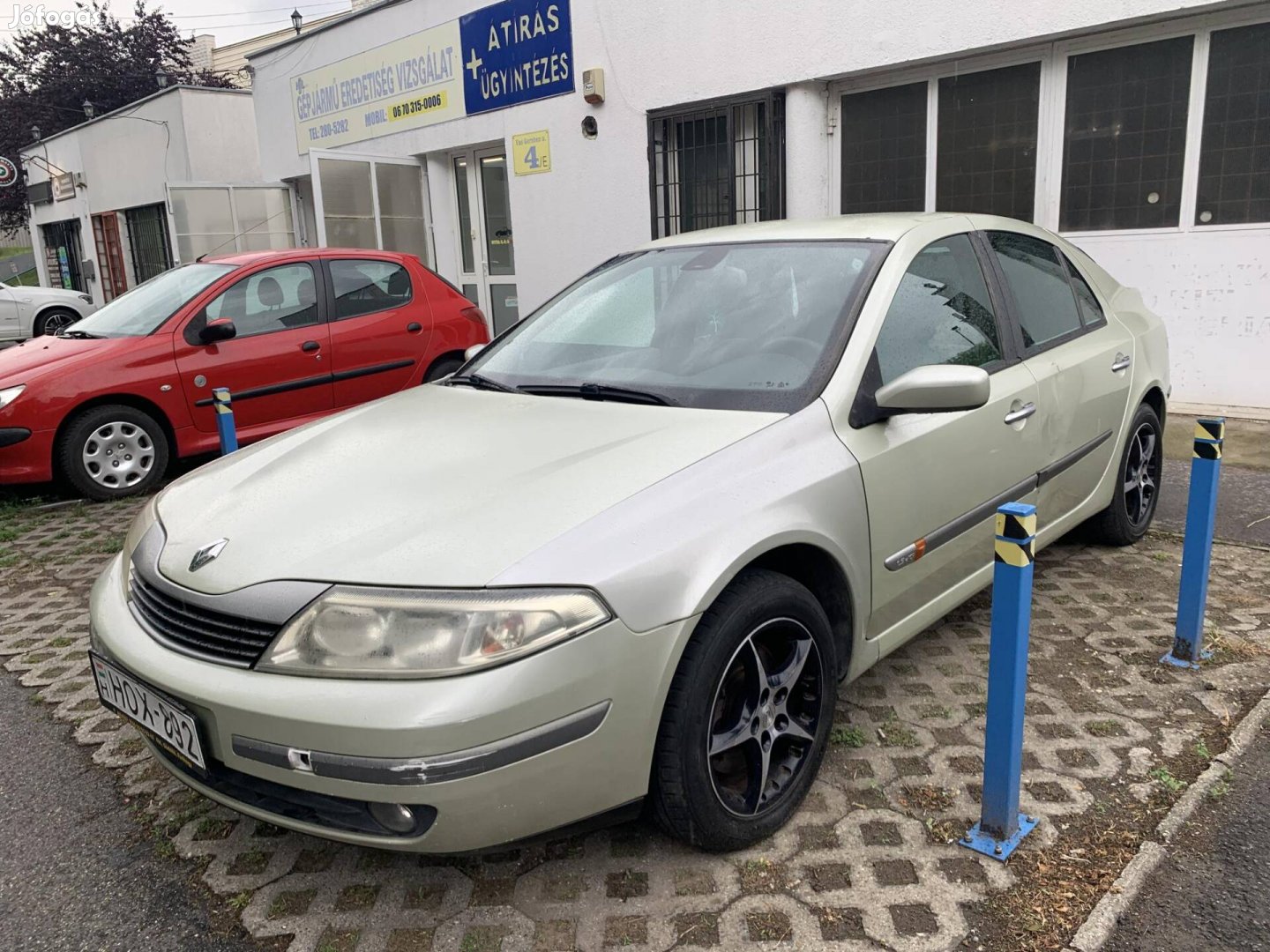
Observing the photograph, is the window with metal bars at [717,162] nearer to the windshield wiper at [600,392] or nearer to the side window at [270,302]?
the side window at [270,302]

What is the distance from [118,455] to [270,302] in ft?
4.55

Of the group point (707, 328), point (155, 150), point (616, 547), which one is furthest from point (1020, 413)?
point (155, 150)

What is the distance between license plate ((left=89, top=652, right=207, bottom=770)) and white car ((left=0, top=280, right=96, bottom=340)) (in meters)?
15.6

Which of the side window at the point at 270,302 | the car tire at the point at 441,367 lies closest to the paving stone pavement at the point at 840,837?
the side window at the point at 270,302

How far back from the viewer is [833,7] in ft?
24.9

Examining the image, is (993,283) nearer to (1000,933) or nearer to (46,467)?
(1000,933)

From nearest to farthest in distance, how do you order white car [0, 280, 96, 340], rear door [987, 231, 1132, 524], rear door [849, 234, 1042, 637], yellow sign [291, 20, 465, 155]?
rear door [849, 234, 1042, 637], rear door [987, 231, 1132, 524], yellow sign [291, 20, 465, 155], white car [0, 280, 96, 340]

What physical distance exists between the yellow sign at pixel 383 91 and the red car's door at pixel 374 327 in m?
4.80

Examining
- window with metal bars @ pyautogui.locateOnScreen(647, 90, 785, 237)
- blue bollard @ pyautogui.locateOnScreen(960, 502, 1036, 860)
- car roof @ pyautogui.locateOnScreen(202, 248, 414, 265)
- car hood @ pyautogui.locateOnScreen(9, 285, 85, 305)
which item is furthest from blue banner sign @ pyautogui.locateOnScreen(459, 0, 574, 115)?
car hood @ pyautogui.locateOnScreen(9, 285, 85, 305)

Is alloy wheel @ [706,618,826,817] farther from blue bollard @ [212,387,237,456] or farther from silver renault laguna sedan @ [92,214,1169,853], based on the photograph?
blue bollard @ [212,387,237,456]

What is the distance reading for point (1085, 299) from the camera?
159 inches

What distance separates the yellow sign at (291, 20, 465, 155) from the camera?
435 inches

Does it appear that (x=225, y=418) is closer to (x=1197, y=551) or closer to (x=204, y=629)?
(x=204, y=629)

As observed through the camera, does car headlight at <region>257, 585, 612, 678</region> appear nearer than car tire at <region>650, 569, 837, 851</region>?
Yes
